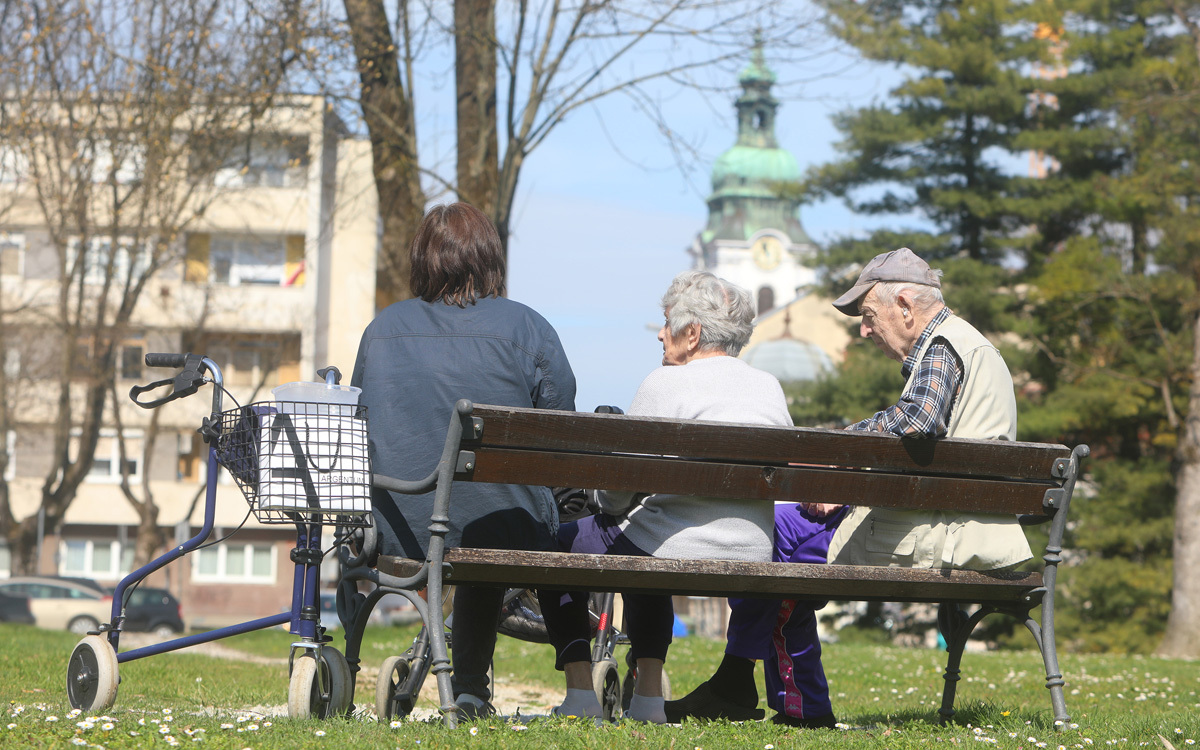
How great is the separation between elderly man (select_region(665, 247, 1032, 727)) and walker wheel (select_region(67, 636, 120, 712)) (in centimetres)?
192

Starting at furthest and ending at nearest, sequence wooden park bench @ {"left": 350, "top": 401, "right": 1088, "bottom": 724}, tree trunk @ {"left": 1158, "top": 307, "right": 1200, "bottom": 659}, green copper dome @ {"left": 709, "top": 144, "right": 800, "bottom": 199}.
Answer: green copper dome @ {"left": 709, "top": 144, "right": 800, "bottom": 199} < tree trunk @ {"left": 1158, "top": 307, "right": 1200, "bottom": 659} < wooden park bench @ {"left": 350, "top": 401, "right": 1088, "bottom": 724}

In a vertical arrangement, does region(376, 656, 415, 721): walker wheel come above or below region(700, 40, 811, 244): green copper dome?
below

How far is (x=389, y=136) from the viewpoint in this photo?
11969 mm

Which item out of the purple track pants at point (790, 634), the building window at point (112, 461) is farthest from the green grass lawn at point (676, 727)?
the building window at point (112, 461)

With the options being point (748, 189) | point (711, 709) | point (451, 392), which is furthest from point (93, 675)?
point (748, 189)

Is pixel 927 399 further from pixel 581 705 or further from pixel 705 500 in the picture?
pixel 581 705

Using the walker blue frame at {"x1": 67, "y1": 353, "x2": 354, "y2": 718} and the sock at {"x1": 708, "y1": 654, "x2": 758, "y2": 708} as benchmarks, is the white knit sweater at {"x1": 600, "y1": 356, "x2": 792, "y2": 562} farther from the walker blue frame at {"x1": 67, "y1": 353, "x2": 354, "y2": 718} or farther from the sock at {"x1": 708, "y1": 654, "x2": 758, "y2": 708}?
the walker blue frame at {"x1": 67, "y1": 353, "x2": 354, "y2": 718}

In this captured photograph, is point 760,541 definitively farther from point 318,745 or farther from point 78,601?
point 78,601

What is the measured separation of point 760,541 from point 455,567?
1050 millimetres

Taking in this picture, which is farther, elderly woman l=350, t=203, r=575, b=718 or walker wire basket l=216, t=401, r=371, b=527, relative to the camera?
elderly woman l=350, t=203, r=575, b=718

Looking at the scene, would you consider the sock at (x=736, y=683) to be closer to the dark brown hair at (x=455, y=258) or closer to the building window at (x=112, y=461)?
the dark brown hair at (x=455, y=258)

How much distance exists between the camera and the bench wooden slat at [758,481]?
394 centimetres

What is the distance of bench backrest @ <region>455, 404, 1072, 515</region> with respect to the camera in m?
3.90

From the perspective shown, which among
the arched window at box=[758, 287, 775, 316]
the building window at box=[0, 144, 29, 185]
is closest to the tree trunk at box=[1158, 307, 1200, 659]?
the building window at box=[0, 144, 29, 185]
